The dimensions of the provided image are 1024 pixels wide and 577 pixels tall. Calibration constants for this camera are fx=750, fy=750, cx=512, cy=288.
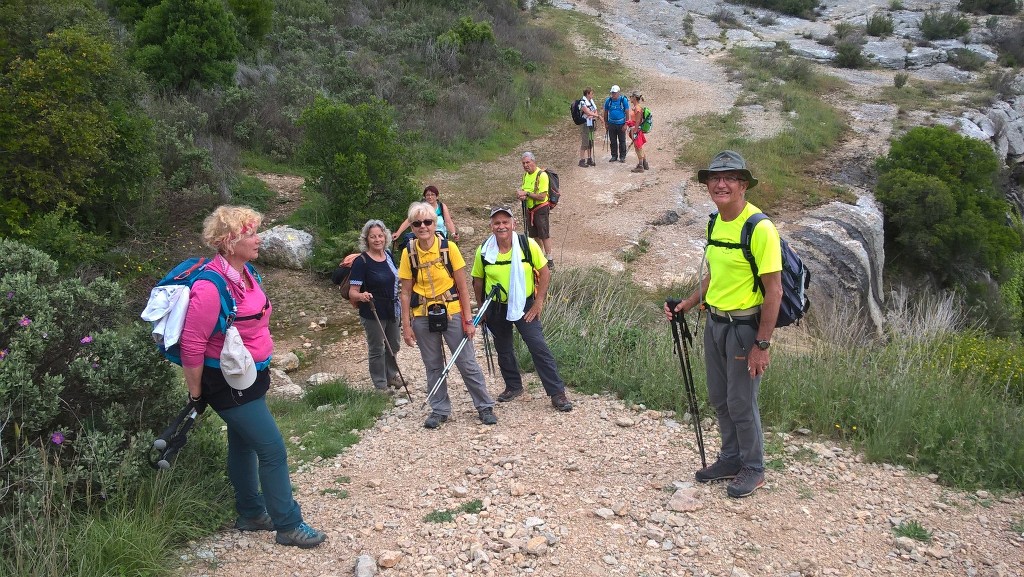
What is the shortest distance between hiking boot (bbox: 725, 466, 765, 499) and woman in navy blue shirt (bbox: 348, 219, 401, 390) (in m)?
3.33

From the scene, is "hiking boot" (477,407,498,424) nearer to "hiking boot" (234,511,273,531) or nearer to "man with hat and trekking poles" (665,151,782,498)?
"man with hat and trekking poles" (665,151,782,498)

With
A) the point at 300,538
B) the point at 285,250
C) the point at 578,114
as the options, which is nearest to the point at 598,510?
the point at 300,538

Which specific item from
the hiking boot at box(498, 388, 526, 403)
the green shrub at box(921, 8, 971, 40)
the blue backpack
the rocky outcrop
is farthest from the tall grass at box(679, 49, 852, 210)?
the blue backpack

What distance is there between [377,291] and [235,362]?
323 centimetres

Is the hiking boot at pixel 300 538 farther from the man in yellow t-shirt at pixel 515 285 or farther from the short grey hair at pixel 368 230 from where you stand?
the short grey hair at pixel 368 230

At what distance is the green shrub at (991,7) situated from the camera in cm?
3781

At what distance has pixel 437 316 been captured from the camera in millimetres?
5391

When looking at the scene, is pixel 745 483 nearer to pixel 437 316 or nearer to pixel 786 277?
pixel 786 277

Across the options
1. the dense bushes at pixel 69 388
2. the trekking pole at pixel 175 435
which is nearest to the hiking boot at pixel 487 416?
the dense bushes at pixel 69 388

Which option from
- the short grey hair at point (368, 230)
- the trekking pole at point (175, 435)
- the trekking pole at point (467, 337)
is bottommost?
the trekking pole at point (467, 337)

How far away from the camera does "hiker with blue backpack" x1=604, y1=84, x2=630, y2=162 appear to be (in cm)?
1627

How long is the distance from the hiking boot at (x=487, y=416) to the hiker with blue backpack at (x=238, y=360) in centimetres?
198

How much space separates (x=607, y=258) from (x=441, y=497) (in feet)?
26.4

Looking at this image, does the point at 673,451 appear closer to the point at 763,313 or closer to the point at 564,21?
the point at 763,313
